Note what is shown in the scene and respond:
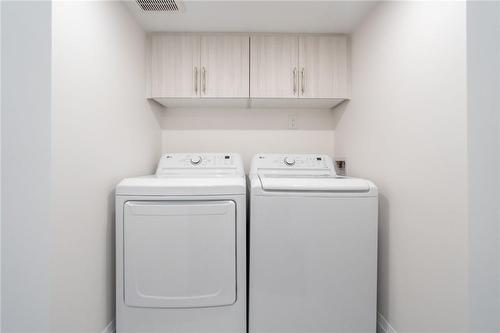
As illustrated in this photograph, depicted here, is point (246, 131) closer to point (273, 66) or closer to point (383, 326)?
point (273, 66)

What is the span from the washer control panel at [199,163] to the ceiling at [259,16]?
3.22 ft

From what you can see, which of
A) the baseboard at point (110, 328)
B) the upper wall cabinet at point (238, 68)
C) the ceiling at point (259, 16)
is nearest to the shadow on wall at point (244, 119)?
the upper wall cabinet at point (238, 68)

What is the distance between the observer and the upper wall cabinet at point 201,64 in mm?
1902

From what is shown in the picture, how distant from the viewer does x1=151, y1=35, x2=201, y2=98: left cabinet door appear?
1.90m

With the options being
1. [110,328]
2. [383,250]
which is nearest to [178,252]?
[110,328]

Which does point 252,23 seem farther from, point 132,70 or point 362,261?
point 362,261

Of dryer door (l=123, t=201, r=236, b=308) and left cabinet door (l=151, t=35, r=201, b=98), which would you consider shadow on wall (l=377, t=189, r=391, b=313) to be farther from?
left cabinet door (l=151, t=35, r=201, b=98)

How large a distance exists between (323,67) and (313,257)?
145cm

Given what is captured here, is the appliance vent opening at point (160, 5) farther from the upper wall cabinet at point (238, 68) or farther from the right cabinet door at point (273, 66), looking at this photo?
the right cabinet door at point (273, 66)

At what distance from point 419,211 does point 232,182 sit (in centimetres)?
97

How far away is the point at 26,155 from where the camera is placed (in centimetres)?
99

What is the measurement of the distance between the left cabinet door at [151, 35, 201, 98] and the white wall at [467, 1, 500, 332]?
5.33ft

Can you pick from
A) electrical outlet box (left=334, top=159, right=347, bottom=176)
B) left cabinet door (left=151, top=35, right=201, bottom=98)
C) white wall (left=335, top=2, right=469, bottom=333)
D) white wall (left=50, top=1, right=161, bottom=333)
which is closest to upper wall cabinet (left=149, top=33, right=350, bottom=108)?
left cabinet door (left=151, top=35, right=201, bottom=98)

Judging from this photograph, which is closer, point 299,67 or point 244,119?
point 299,67
